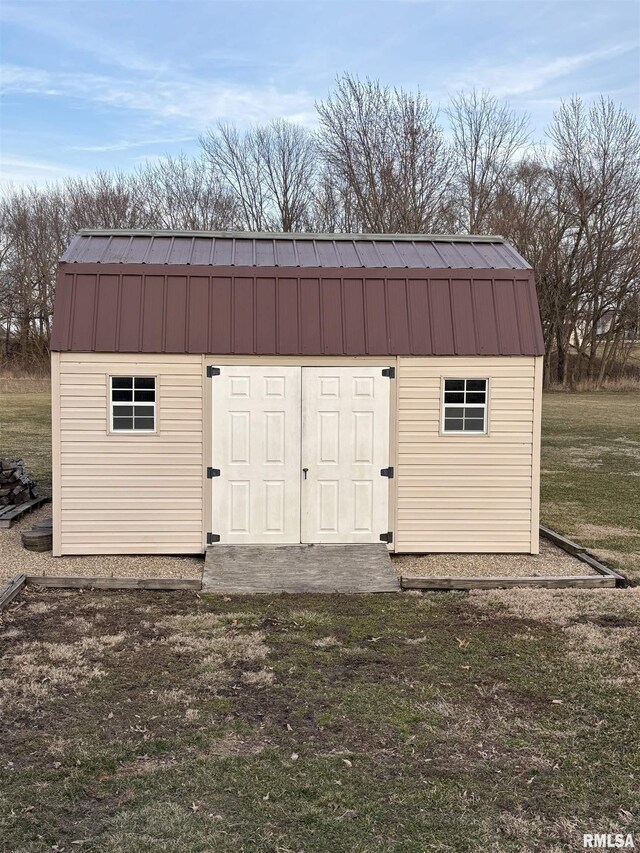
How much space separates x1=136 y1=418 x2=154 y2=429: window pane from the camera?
8609 mm

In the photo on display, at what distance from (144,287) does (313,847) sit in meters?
6.53

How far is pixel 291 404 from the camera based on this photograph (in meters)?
8.69

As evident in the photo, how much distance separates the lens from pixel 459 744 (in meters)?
4.47

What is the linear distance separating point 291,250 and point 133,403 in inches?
112

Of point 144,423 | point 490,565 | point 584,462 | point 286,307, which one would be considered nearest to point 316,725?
point 490,565

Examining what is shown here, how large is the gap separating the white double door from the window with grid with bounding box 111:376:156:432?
0.73 meters

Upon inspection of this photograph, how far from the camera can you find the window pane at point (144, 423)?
8.61m

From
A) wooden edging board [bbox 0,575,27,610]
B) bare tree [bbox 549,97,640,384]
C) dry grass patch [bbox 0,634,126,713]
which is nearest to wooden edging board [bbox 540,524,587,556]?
dry grass patch [bbox 0,634,126,713]

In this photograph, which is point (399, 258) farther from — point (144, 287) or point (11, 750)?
point (11, 750)

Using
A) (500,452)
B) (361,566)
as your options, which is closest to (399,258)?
(500,452)

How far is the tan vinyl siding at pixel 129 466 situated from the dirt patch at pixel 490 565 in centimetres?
249

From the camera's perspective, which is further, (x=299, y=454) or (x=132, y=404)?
(x=299, y=454)

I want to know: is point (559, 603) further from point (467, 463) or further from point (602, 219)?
point (602, 219)

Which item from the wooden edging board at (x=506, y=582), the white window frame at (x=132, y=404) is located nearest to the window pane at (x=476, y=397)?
the wooden edging board at (x=506, y=582)
